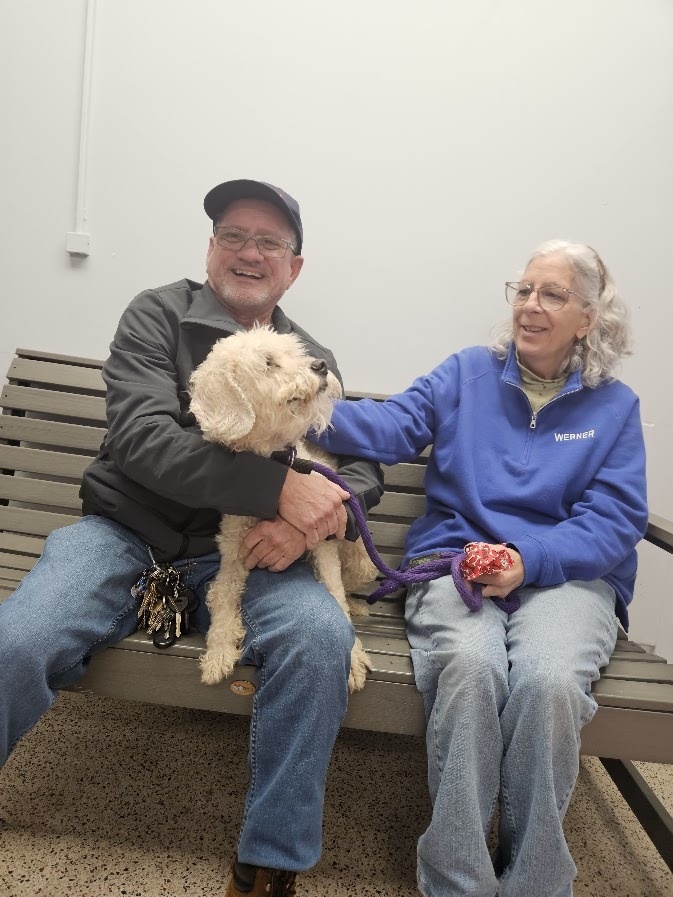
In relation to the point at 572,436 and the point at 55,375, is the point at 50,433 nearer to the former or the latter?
the point at 55,375

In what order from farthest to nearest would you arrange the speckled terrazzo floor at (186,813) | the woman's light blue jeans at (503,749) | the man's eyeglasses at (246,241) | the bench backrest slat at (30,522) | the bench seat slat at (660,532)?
the bench backrest slat at (30,522), the bench seat slat at (660,532), the man's eyeglasses at (246,241), the speckled terrazzo floor at (186,813), the woman's light blue jeans at (503,749)

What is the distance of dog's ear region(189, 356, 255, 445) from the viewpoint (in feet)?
4.78

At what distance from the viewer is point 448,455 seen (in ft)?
6.61

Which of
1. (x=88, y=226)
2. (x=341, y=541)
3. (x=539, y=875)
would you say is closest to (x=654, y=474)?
(x=341, y=541)

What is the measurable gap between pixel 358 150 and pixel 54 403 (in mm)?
1452

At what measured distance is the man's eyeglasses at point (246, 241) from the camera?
6.27 ft

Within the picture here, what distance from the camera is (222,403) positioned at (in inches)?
58.4

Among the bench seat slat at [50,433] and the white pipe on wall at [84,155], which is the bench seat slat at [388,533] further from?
the white pipe on wall at [84,155]

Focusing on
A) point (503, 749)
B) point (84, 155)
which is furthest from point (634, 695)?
point (84, 155)

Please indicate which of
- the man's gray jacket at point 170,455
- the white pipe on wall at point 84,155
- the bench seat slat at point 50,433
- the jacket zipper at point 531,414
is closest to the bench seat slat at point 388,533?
the man's gray jacket at point 170,455

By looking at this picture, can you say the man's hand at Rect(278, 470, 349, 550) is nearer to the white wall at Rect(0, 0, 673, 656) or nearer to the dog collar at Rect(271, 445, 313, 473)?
the dog collar at Rect(271, 445, 313, 473)

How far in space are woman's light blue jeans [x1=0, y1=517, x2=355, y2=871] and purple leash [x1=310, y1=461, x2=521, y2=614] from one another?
0.74 ft

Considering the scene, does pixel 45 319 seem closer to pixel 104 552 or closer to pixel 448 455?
pixel 104 552

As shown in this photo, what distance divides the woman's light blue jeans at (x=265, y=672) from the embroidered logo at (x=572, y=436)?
33.7 inches
